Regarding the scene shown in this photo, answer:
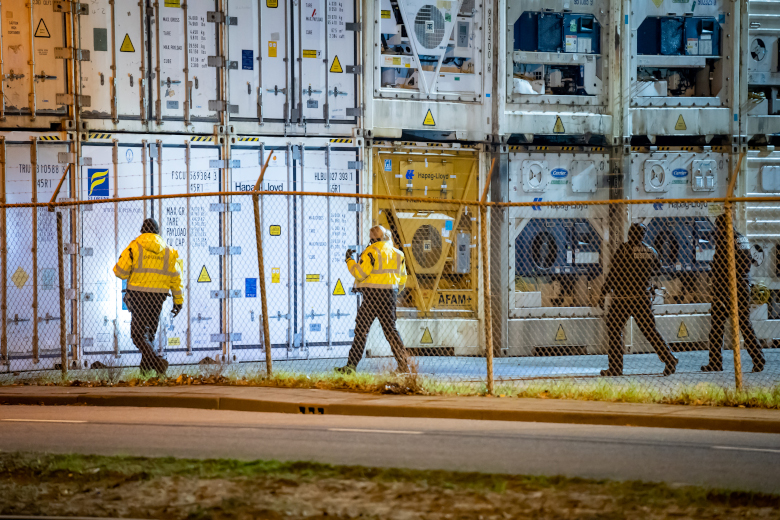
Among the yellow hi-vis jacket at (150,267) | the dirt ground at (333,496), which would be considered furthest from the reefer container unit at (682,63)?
the dirt ground at (333,496)

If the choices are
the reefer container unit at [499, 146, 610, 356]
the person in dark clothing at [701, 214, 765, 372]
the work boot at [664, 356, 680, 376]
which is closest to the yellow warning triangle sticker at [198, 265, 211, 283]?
the reefer container unit at [499, 146, 610, 356]

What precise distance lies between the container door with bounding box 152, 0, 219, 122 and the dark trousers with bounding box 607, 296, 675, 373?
6170 mm

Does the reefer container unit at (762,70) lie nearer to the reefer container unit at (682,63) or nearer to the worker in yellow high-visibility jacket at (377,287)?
the reefer container unit at (682,63)

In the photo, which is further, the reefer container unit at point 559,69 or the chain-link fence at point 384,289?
the reefer container unit at point 559,69

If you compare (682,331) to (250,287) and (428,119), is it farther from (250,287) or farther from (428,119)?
(250,287)

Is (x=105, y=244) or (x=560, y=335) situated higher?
(x=105, y=244)

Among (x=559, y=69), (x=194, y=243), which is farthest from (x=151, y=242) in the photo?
(x=559, y=69)

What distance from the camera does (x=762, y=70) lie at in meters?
13.7

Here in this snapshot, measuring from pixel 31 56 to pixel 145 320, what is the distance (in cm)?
395

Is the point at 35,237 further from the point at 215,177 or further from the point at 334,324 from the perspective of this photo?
the point at 334,324

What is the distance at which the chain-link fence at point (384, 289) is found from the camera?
10.5 metres

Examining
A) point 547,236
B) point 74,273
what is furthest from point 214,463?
point 547,236

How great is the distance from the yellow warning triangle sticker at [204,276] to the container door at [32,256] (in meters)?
1.74

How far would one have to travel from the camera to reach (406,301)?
1280 cm
